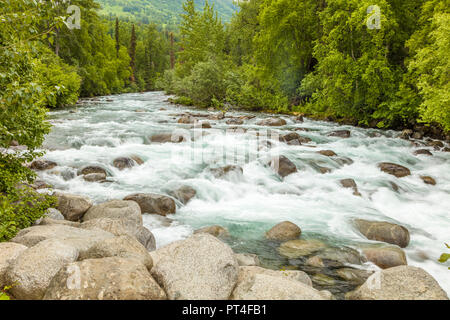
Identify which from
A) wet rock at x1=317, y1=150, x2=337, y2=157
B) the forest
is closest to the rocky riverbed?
wet rock at x1=317, y1=150, x2=337, y2=157

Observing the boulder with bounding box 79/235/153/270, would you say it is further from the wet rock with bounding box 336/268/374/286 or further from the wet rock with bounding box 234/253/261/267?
the wet rock with bounding box 336/268/374/286

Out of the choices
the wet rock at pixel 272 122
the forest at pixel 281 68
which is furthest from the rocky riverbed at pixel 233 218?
the wet rock at pixel 272 122

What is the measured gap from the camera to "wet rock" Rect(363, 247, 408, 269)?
598 centimetres

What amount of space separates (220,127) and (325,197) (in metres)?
11.2

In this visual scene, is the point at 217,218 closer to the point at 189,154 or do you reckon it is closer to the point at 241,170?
the point at 241,170

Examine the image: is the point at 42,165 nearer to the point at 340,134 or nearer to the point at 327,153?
the point at 327,153

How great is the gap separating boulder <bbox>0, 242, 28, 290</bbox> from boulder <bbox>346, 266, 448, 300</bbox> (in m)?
4.55

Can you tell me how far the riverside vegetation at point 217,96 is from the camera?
3.63 meters

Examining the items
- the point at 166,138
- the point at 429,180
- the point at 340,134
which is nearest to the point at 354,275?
the point at 429,180

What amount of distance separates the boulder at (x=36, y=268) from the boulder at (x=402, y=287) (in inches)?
155

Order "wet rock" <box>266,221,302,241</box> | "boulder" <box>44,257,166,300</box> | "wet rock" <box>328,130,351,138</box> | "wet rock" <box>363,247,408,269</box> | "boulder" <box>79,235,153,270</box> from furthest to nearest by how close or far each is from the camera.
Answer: "wet rock" <box>328,130,351,138</box>
"wet rock" <box>266,221,302,241</box>
"wet rock" <box>363,247,408,269</box>
"boulder" <box>79,235,153,270</box>
"boulder" <box>44,257,166,300</box>

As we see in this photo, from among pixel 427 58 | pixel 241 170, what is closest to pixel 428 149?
pixel 427 58

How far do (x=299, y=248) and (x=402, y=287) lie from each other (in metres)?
2.97

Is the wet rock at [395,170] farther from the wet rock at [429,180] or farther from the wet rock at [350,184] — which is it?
the wet rock at [350,184]
